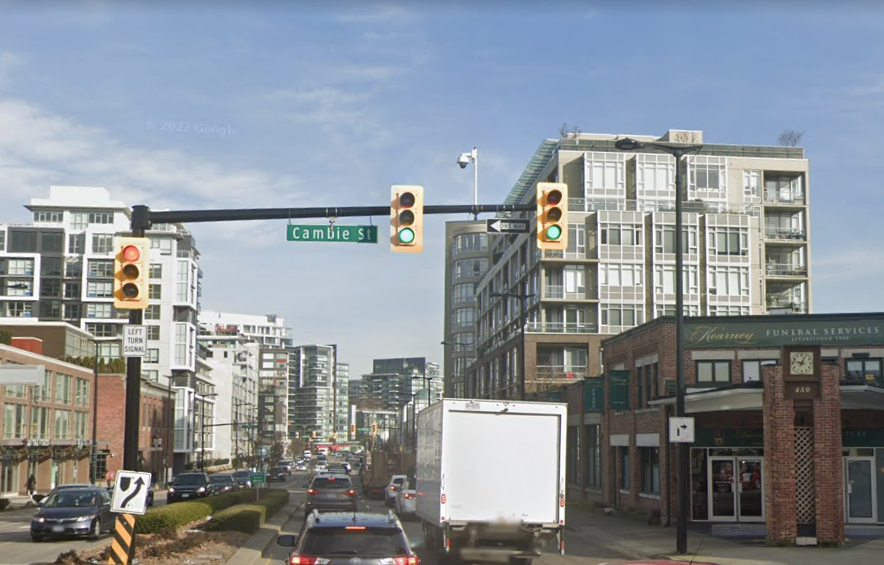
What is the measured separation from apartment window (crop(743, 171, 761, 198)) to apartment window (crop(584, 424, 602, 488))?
42.5 metres

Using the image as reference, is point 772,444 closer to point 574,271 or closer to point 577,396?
point 577,396

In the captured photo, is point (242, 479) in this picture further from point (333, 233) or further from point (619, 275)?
point (333, 233)

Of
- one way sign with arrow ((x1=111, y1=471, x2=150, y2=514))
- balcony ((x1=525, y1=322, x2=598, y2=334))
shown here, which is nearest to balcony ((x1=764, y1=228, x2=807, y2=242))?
balcony ((x1=525, y1=322, x2=598, y2=334))

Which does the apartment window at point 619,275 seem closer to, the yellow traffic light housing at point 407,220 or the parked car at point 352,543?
the yellow traffic light housing at point 407,220

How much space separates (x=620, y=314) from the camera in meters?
86.1

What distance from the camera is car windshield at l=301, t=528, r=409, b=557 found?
12633 mm

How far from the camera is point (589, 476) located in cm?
5541

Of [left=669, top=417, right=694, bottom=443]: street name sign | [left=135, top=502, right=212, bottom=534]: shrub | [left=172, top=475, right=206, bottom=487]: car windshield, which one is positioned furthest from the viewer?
[left=172, top=475, right=206, bottom=487]: car windshield

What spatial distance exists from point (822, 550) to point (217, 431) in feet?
503

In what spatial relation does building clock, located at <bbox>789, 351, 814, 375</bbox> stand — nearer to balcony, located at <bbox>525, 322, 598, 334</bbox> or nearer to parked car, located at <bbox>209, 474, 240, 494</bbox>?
parked car, located at <bbox>209, 474, 240, 494</bbox>

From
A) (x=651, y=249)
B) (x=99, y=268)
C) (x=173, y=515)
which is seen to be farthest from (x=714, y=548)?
(x=99, y=268)

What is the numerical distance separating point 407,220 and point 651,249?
234 feet

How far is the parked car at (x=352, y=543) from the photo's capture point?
1256 centimetres

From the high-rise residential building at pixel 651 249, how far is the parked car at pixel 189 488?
35.3 metres
